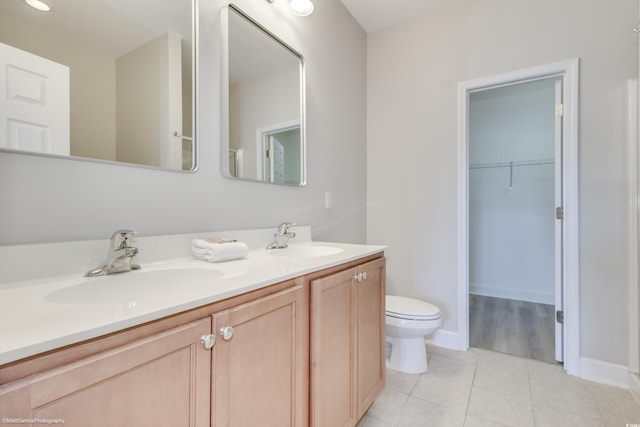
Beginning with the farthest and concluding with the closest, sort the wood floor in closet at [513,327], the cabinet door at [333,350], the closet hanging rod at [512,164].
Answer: the closet hanging rod at [512,164] < the wood floor in closet at [513,327] < the cabinet door at [333,350]

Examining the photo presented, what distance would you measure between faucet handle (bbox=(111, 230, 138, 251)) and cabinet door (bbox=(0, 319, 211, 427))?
0.45m

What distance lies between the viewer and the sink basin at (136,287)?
64cm

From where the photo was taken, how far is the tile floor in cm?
138

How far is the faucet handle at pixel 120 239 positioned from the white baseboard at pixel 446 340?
2.17m

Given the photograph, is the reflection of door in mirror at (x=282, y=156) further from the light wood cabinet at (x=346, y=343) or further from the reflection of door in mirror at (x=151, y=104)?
the light wood cabinet at (x=346, y=343)

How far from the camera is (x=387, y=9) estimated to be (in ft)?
7.25

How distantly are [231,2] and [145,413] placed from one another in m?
1.56

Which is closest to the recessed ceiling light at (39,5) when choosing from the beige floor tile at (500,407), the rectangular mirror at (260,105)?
the rectangular mirror at (260,105)

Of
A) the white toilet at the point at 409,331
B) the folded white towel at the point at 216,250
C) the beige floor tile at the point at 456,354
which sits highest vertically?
the folded white towel at the point at 216,250

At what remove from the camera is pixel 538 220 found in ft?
10.2

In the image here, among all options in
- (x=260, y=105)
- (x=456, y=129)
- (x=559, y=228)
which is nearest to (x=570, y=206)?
(x=559, y=228)

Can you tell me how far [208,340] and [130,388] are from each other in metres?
0.15

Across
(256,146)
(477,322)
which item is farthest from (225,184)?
(477,322)

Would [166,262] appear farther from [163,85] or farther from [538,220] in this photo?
[538,220]
